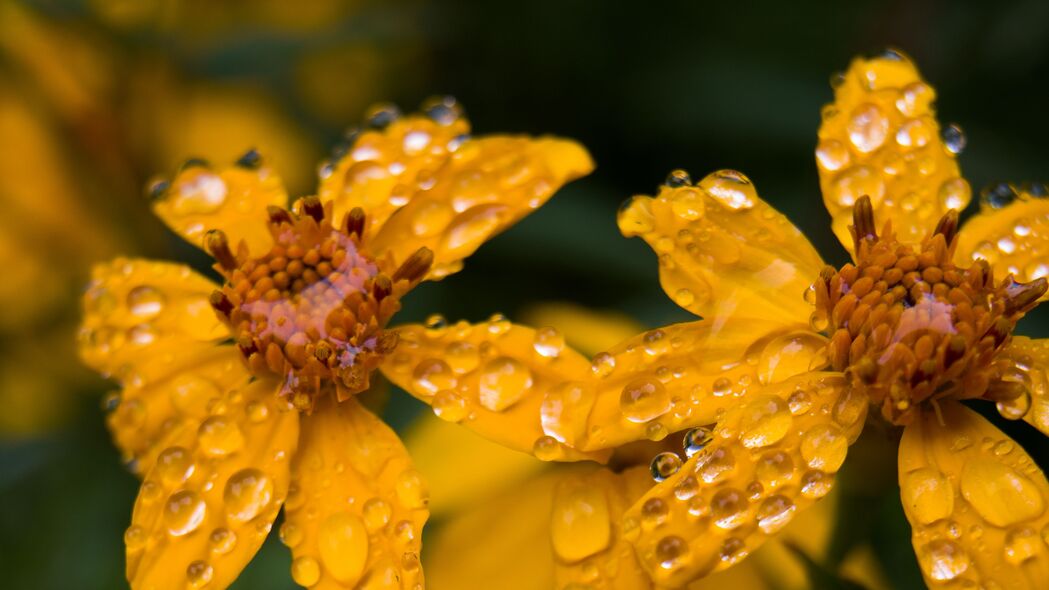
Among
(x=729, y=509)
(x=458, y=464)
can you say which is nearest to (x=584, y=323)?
(x=458, y=464)

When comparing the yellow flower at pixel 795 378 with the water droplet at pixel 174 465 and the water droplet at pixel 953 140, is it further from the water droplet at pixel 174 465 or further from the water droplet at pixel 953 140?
the water droplet at pixel 174 465

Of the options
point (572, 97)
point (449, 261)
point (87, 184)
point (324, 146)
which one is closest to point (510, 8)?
point (572, 97)

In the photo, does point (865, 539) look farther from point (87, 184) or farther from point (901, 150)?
point (87, 184)

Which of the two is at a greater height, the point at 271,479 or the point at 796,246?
the point at 796,246

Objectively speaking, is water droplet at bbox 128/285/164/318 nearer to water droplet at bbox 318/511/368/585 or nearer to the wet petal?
the wet petal

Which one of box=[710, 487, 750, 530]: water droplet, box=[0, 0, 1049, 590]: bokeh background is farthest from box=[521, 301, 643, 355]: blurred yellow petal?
box=[710, 487, 750, 530]: water droplet

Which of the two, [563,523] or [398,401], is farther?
[398,401]

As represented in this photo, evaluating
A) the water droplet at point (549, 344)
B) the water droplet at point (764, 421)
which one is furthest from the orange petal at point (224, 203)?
the water droplet at point (764, 421)
